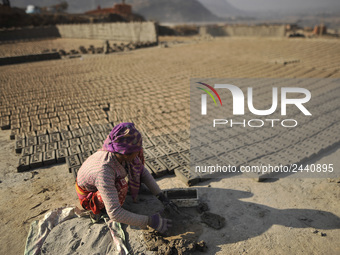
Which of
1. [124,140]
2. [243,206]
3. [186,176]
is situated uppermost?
[124,140]

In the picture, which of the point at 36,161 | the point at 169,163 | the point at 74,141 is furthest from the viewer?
the point at 74,141

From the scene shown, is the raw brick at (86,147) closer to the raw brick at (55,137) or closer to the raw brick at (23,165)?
the raw brick at (55,137)

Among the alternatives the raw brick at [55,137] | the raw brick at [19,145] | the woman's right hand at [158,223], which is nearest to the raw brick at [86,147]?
the raw brick at [55,137]

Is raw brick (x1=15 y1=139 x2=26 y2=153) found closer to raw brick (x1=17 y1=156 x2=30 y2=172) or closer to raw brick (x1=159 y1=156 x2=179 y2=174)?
raw brick (x1=17 y1=156 x2=30 y2=172)

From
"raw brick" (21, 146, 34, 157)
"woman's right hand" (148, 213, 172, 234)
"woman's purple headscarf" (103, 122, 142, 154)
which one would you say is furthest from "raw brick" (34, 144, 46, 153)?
"woman's right hand" (148, 213, 172, 234)

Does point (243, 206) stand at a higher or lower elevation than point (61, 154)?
lower

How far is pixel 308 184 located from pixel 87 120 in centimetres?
374

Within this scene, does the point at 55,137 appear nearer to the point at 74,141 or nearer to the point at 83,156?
the point at 74,141

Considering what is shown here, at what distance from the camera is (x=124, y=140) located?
2.09 m

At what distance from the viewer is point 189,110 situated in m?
5.12

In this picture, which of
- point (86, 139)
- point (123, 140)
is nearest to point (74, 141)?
point (86, 139)

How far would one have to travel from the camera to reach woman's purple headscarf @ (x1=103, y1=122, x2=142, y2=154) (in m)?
2.09

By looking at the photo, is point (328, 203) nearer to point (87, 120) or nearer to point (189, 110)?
point (189, 110)

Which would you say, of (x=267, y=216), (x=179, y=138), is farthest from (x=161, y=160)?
(x=267, y=216)
